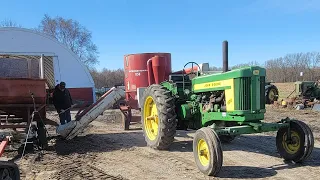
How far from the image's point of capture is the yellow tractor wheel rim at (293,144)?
5965 mm

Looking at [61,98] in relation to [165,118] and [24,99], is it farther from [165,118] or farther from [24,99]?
[165,118]

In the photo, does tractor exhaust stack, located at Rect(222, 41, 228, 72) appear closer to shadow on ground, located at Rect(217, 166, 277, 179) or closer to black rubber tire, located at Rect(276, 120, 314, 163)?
black rubber tire, located at Rect(276, 120, 314, 163)

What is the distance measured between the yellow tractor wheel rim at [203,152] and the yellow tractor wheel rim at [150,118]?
86.7 inches

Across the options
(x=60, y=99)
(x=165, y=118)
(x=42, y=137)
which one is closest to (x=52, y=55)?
(x=60, y=99)

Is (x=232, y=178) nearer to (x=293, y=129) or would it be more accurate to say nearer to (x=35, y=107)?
(x=293, y=129)

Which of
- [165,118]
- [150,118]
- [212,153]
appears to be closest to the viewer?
[212,153]

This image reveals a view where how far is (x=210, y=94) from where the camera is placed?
6637mm

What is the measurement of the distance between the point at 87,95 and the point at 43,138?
12.4 meters

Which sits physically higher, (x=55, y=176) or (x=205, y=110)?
(x=205, y=110)

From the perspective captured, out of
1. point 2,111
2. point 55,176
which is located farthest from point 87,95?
point 55,176

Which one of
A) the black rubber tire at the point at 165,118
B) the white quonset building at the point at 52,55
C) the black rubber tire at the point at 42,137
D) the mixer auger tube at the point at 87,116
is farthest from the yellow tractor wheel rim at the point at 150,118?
the white quonset building at the point at 52,55

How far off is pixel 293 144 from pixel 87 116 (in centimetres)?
460

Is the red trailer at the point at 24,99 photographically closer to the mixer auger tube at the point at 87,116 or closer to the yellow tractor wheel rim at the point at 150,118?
the mixer auger tube at the point at 87,116

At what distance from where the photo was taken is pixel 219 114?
20.2 ft
